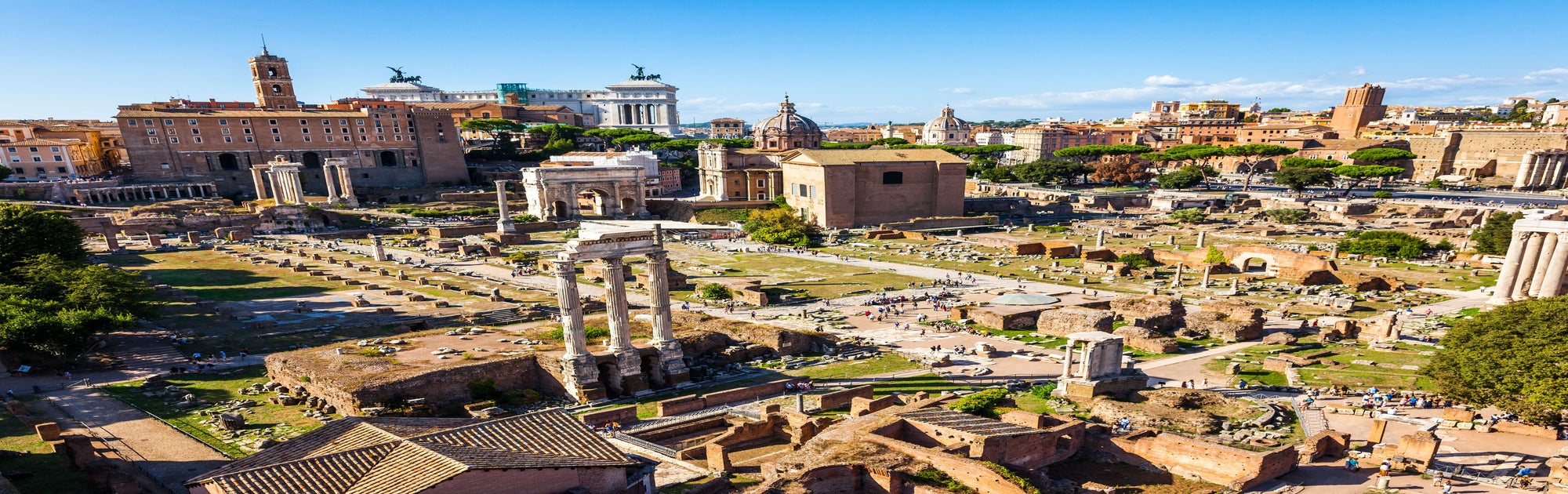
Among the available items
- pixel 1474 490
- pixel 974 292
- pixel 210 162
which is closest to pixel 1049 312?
pixel 974 292

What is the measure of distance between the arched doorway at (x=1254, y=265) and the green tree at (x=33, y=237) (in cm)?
6201

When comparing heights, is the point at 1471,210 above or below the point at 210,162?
below

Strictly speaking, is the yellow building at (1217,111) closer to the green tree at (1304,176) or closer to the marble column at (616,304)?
the green tree at (1304,176)

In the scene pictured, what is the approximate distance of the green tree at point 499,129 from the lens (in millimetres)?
96688

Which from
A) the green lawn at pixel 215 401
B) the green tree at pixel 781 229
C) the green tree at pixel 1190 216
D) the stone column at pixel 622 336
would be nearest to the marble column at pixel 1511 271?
the green tree at pixel 1190 216

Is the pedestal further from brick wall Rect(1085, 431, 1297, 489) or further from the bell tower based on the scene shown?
the bell tower

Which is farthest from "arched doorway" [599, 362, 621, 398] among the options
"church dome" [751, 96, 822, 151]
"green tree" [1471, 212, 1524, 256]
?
"church dome" [751, 96, 822, 151]

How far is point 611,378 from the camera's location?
23328 mm

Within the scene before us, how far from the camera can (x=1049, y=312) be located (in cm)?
3203

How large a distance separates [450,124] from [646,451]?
79.5 m

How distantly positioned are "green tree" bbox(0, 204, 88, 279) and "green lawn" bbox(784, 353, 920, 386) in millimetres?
33412

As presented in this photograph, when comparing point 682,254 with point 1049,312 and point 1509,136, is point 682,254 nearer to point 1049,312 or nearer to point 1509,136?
point 1049,312

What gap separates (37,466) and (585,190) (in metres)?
59.1

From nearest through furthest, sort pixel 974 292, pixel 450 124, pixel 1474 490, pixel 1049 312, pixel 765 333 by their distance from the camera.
Result: 1. pixel 1474 490
2. pixel 765 333
3. pixel 1049 312
4. pixel 974 292
5. pixel 450 124
